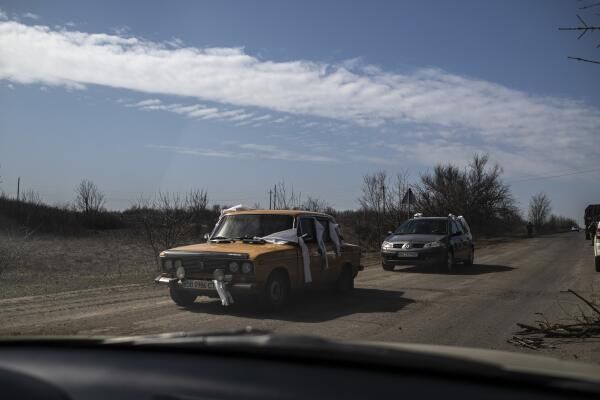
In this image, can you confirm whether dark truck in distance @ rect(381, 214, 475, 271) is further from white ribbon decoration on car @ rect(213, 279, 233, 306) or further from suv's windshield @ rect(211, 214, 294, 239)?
white ribbon decoration on car @ rect(213, 279, 233, 306)

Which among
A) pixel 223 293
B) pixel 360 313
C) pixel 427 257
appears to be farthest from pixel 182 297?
pixel 427 257

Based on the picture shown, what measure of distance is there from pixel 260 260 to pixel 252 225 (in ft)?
5.26

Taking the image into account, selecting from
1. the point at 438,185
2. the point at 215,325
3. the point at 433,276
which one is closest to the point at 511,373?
the point at 215,325

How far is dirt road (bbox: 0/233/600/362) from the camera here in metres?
7.03

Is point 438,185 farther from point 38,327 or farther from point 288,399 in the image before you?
point 288,399

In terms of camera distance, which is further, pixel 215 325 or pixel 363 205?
pixel 363 205

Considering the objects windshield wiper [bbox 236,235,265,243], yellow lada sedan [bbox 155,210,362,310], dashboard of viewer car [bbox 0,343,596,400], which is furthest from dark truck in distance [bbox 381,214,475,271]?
dashboard of viewer car [bbox 0,343,596,400]

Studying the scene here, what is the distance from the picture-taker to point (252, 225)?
9.98m

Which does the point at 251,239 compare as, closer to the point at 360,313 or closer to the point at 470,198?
the point at 360,313

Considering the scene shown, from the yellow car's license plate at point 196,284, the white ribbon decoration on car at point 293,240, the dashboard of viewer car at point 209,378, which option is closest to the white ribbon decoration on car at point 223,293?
the yellow car's license plate at point 196,284

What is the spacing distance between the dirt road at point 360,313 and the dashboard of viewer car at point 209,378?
449 cm

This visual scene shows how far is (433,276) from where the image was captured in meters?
15.2

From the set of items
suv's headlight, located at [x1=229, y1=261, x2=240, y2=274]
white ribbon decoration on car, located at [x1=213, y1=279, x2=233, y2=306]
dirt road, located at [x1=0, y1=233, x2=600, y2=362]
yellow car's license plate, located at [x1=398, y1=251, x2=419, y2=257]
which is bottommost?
dirt road, located at [x1=0, y1=233, x2=600, y2=362]

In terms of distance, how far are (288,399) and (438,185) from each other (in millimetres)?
45041
